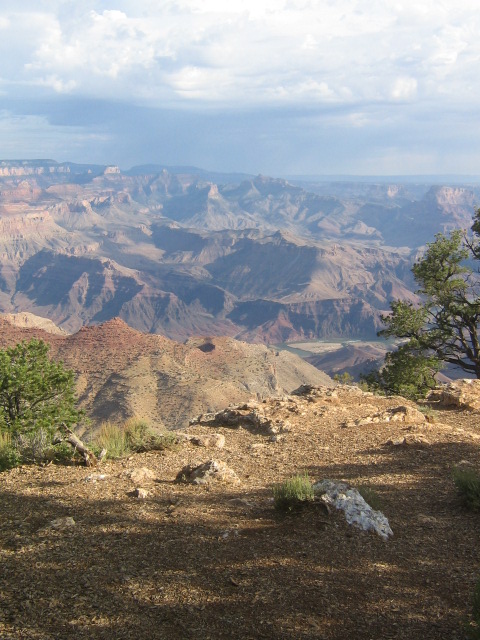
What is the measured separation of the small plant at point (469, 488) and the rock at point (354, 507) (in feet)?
5.47

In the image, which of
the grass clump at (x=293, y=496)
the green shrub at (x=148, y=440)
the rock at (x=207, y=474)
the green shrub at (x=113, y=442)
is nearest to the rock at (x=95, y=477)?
the rock at (x=207, y=474)

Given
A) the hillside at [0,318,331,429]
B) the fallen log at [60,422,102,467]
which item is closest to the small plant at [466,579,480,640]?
the fallen log at [60,422,102,467]

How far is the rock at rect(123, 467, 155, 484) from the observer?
9.55m

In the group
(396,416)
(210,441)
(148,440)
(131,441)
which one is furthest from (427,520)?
(131,441)

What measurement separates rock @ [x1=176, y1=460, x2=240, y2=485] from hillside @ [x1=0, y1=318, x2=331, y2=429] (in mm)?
44241

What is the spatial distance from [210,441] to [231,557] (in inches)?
225

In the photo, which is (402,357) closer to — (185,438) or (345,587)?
(185,438)

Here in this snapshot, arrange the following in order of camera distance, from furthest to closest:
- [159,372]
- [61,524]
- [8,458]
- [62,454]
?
[159,372], [62,454], [8,458], [61,524]

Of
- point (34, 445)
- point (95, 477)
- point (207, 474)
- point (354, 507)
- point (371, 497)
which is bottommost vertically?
point (34, 445)

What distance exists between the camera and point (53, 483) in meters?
9.34

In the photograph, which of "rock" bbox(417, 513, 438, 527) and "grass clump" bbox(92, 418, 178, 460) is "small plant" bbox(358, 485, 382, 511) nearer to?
"rock" bbox(417, 513, 438, 527)

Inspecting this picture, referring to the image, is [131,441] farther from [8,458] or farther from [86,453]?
[8,458]

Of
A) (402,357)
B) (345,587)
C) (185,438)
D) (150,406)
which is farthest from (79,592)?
(150,406)

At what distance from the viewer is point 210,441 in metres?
12.4
